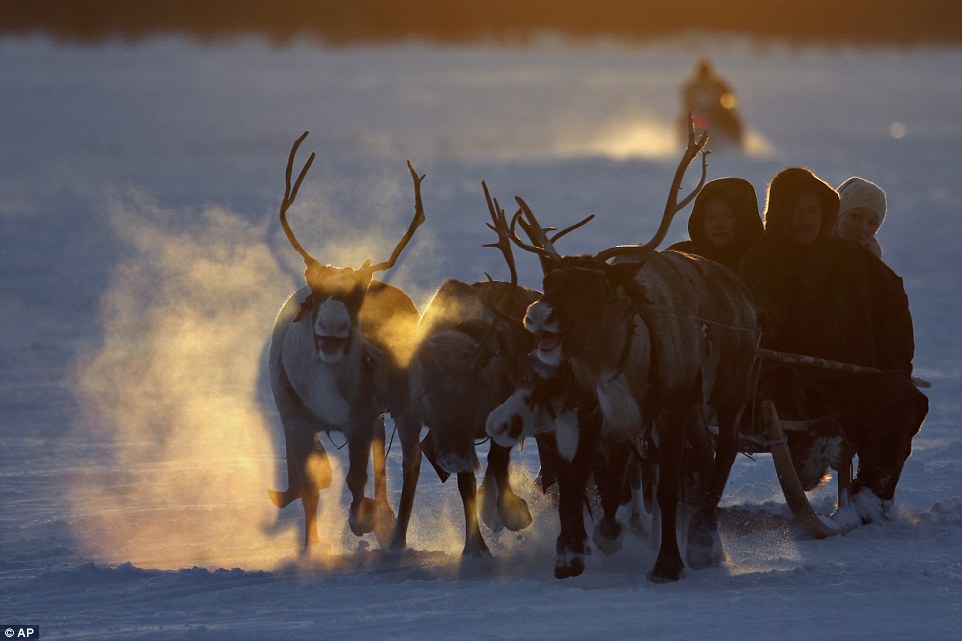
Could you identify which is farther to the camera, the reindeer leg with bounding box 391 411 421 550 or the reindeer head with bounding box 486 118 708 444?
the reindeer leg with bounding box 391 411 421 550

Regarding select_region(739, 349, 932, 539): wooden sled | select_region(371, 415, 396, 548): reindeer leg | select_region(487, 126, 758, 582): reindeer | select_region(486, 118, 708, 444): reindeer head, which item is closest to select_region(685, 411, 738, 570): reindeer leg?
select_region(487, 126, 758, 582): reindeer

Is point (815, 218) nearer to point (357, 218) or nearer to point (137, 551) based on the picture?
point (137, 551)

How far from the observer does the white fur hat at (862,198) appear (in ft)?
28.3

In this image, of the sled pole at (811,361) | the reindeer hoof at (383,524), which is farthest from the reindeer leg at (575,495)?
the reindeer hoof at (383,524)

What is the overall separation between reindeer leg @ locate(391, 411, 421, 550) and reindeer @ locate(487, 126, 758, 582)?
811mm

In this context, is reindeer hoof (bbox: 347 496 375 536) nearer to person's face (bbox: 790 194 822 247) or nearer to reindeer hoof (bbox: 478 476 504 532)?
reindeer hoof (bbox: 478 476 504 532)

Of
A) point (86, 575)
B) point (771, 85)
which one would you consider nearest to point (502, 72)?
point (771, 85)

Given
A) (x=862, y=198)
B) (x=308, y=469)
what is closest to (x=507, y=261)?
(x=308, y=469)

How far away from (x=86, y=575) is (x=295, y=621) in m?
1.13

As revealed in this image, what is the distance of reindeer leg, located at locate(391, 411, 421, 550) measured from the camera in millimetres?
7484

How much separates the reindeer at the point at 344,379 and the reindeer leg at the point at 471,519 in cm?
23

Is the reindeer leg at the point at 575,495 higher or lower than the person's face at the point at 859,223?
lower

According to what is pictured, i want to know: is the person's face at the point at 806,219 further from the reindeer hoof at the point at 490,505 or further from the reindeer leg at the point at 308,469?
the reindeer leg at the point at 308,469

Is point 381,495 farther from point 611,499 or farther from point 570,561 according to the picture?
point 570,561
